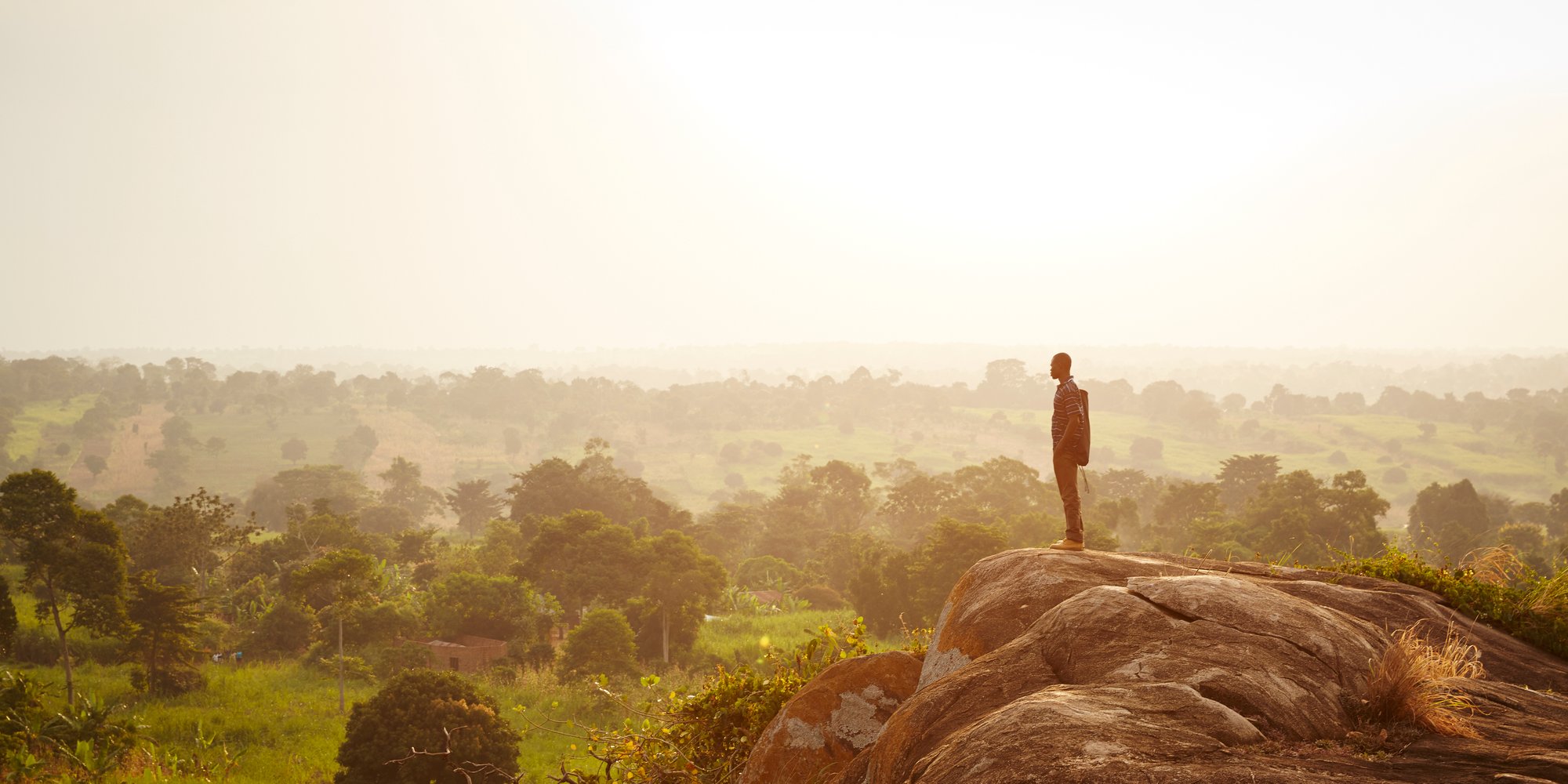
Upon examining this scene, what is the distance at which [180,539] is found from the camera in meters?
44.9

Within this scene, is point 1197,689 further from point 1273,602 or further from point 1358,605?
point 1358,605

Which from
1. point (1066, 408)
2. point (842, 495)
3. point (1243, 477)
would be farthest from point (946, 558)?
point (1243, 477)

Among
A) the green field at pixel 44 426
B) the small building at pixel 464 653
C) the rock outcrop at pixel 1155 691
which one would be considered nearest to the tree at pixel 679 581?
the small building at pixel 464 653

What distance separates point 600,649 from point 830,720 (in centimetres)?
2882

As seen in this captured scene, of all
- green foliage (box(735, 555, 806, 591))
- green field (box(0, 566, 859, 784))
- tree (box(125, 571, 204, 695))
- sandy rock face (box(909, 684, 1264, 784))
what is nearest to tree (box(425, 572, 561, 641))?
green field (box(0, 566, 859, 784))

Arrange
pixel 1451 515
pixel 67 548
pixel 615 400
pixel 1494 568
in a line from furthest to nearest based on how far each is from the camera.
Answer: pixel 615 400
pixel 1451 515
pixel 67 548
pixel 1494 568

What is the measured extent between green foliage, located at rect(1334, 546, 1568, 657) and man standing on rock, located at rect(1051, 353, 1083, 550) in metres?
3.48

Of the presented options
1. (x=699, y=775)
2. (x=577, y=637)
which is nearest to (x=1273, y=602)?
(x=699, y=775)

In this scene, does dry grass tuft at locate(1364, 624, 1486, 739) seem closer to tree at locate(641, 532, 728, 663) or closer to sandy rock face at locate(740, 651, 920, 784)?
sandy rock face at locate(740, 651, 920, 784)

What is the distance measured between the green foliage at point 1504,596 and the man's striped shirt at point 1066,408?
156 inches

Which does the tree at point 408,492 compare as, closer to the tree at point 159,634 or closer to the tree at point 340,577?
the tree at point 159,634

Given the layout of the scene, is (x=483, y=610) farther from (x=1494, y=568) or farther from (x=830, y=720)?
(x=1494, y=568)

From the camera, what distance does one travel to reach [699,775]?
1108cm

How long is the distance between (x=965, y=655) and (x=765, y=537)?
201 feet
